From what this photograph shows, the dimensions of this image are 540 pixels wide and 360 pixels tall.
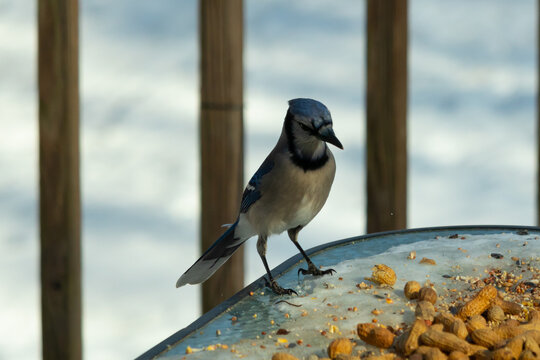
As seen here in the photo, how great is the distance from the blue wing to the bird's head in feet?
0.59

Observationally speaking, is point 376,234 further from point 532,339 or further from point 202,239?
point 532,339

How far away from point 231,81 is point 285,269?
661mm

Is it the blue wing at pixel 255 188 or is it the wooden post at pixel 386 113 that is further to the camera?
the wooden post at pixel 386 113

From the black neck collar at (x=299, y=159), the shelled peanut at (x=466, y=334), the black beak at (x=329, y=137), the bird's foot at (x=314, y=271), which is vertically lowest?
the shelled peanut at (x=466, y=334)

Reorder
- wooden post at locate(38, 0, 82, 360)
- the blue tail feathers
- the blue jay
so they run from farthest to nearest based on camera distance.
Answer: wooden post at locate(38, 0, 82, 360) < the blue tail feathers < the blue jay

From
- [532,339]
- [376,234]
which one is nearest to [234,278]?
[376,234]

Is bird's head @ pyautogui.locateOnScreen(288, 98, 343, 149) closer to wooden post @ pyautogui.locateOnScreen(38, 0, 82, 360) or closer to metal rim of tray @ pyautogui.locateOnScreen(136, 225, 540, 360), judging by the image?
metal rim of tray @ pyautogui.locateOnScreen(136, 225, 540, 360)

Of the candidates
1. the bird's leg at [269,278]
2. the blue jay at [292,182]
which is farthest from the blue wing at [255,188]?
the bird's leg at [269,278]

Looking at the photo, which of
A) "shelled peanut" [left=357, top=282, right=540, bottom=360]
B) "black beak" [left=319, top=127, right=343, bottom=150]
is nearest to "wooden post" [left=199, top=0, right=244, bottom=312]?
"black beak" [left=319, top=127, right=343, bottom=150]

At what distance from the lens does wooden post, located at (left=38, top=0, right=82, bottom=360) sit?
2652 millimetres

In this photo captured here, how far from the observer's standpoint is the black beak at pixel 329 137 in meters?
1.84

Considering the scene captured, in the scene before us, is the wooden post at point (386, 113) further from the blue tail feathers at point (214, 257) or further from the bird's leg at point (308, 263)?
the blue tail feathers at point (214, 257)

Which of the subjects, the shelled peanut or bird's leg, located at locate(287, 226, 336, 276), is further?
bird's leg, located at locate(287, 226, 336, 276)

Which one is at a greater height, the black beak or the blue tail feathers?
the black beak
